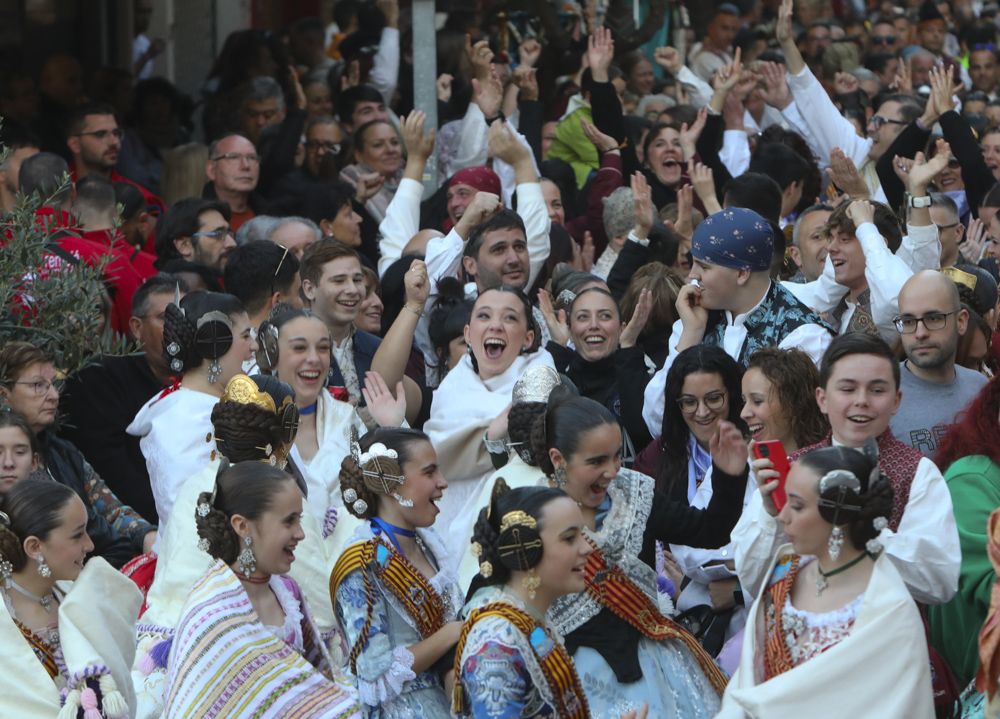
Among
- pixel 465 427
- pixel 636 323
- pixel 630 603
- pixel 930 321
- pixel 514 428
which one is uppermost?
pixel 930 321

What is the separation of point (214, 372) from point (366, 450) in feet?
4.05

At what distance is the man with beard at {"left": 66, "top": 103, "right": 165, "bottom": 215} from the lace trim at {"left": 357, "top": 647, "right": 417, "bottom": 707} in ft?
17.4

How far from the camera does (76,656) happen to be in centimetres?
526

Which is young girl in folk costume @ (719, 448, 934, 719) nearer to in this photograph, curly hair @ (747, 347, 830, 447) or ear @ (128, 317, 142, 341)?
curly hair @ (747, 347, 830, 447)

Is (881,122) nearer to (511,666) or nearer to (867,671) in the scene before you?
(867,671)

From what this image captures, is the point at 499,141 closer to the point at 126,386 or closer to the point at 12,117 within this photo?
the point at 126,386

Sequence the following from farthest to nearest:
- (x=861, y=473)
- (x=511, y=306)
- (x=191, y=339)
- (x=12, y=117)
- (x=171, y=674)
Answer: (x=12, y=117), (x=511, y=306), (x=191, y=339), (x=171, y=674), (x=861, y=473)

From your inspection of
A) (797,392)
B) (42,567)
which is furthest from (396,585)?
(797,392)

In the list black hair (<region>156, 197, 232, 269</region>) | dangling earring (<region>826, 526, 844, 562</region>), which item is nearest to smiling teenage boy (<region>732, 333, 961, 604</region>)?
dangling earring (<region>826, 526, 844, 562</region>)

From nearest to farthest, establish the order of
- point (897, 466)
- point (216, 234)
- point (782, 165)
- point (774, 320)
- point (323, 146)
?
point (897, 466)
point (774, 320)
point (216, 234)
point (782, 165)
point (323, 146)

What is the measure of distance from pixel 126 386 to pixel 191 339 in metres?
1.23

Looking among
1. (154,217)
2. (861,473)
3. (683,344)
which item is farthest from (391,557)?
(154,217)

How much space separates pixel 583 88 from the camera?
462 inches

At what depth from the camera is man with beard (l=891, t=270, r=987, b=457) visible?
5965 mm
